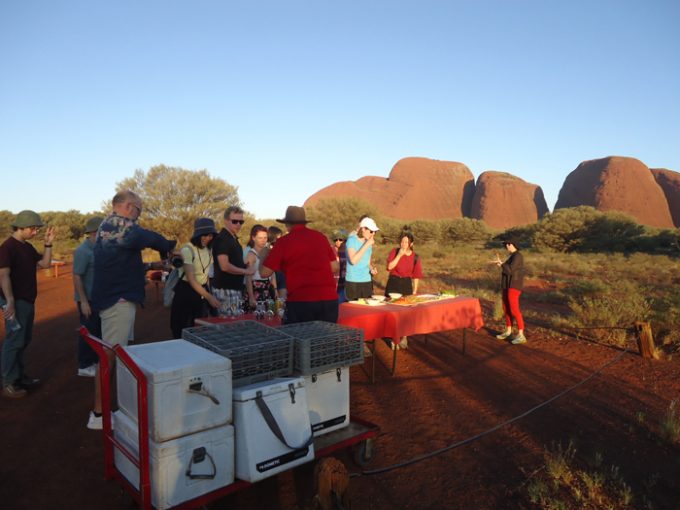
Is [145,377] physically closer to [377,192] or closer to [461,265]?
[461,265]

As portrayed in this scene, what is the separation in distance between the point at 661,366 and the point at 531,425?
3.14 m

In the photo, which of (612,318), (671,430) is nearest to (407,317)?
(671,430)

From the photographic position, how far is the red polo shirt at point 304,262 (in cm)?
405

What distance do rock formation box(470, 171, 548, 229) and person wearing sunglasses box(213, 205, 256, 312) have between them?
74.2 meters

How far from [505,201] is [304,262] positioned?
79606mm

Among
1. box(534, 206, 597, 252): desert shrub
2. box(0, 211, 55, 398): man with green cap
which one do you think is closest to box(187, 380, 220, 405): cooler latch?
box(0, 211, 55, 398): man with green cap

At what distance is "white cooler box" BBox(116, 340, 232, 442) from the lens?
2.43 meters

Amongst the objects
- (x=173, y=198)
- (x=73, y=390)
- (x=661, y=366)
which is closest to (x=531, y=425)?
(x=661, y=366)

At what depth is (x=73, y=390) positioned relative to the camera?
17.5 feet

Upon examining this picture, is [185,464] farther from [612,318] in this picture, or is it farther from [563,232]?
[563,232]

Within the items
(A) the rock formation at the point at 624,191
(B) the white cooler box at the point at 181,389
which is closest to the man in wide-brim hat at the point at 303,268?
(B) the white cooler box at the point at 181,389

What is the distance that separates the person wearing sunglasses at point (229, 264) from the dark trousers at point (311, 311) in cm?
99

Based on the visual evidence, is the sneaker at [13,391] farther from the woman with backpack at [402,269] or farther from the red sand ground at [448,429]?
the woman with backpack at [402,269]

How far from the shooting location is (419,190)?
81.9 m
